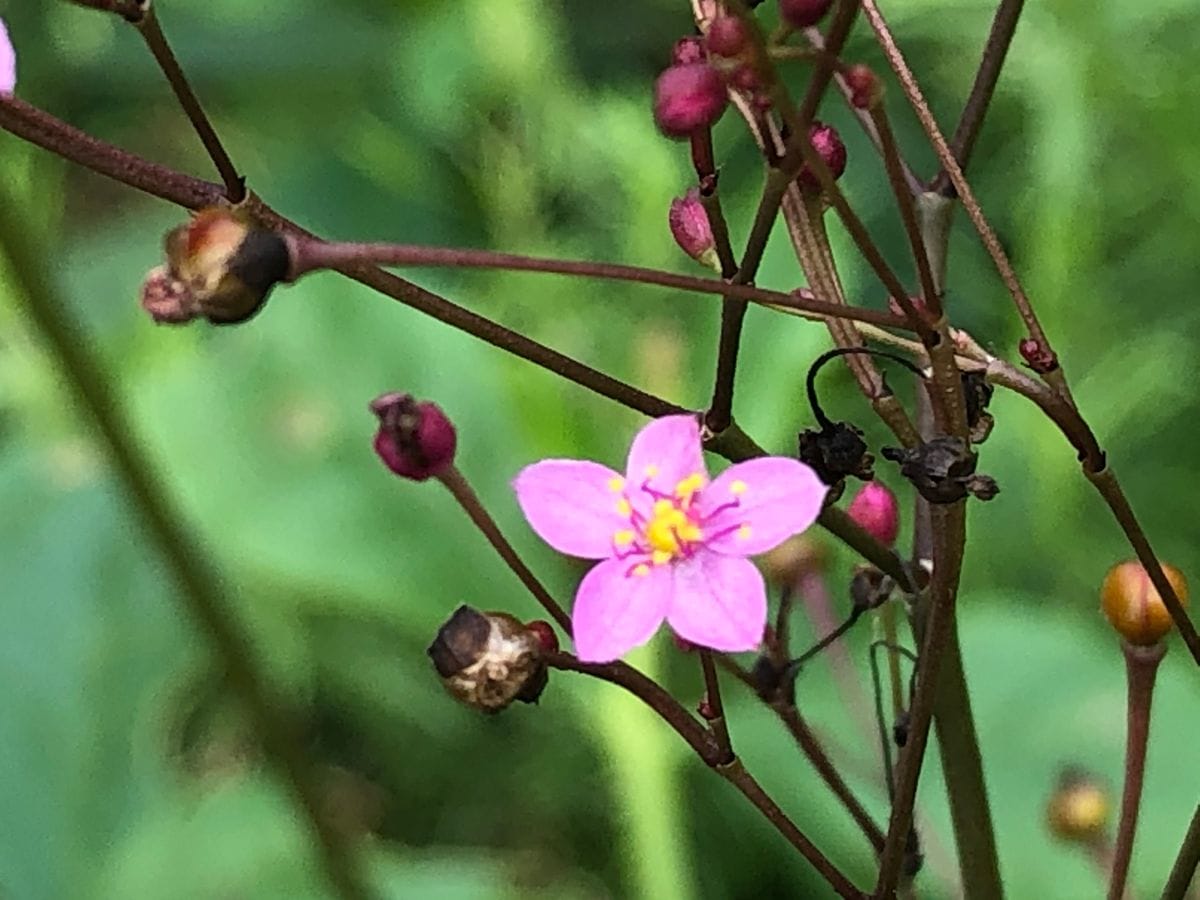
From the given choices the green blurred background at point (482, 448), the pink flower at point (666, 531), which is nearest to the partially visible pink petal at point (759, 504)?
the pink flower at point (666, 531)

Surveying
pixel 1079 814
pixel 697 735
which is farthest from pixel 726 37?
pixel 1079 814

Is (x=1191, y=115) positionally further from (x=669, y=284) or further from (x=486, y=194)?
Result: (x=669, y=284)

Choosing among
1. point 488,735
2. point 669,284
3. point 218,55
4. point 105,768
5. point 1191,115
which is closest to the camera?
point 669,284

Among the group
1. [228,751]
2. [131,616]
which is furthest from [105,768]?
[228,751]

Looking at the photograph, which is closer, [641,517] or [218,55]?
[641,517]

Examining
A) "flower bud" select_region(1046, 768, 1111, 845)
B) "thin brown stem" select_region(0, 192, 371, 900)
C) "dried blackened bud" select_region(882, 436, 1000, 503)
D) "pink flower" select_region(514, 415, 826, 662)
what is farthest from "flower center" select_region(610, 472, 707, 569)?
"flower bud" select_region(1046, 768, 1111, 845)

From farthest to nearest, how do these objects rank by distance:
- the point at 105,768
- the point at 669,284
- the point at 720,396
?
the point at 105,768 < the point at 720,396 < the point at 669,284

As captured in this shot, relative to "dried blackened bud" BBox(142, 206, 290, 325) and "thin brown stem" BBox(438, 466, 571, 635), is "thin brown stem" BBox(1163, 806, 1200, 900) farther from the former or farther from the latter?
"dried blackened bud" BBox(142, 206, 290, 325)
